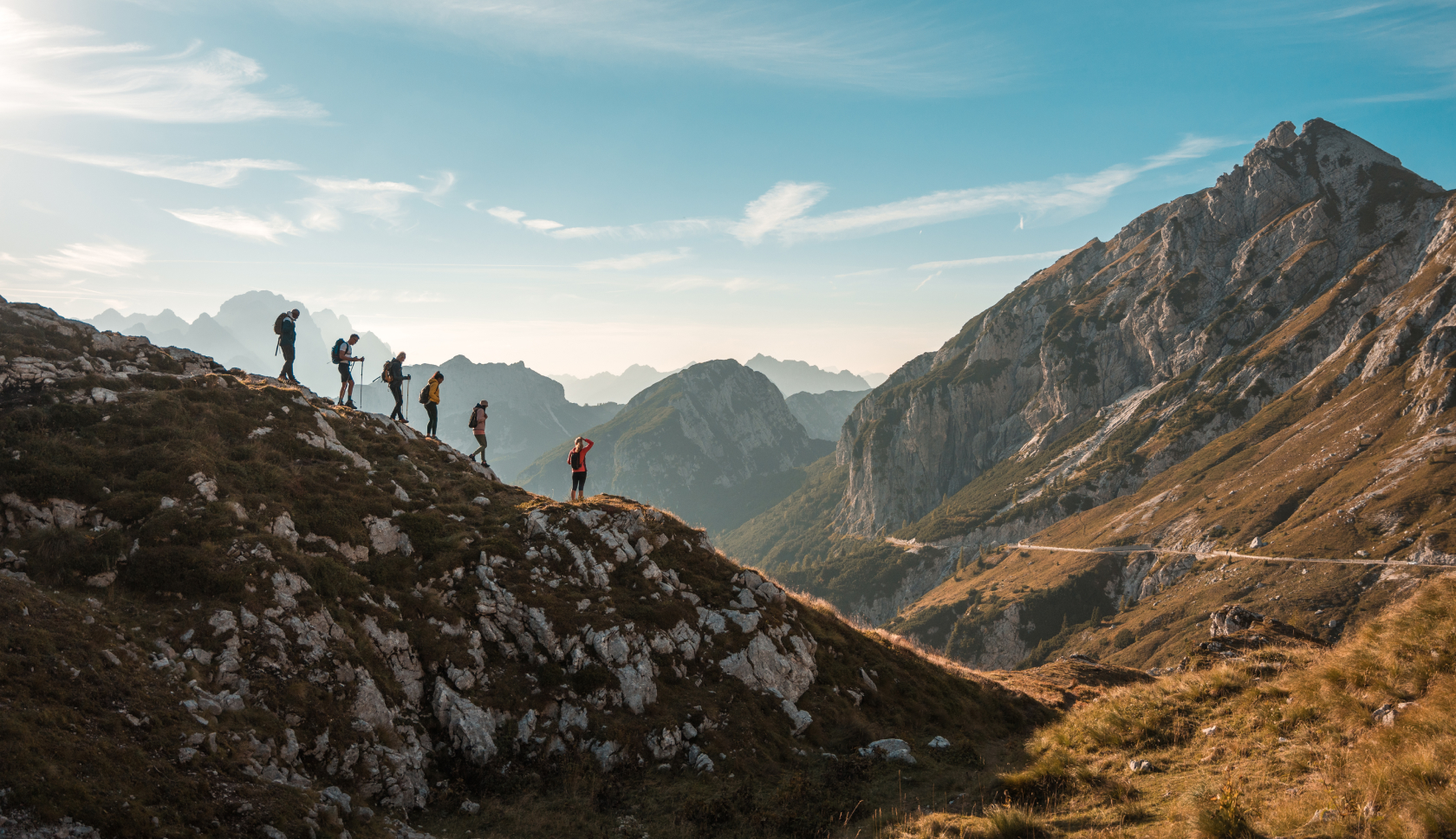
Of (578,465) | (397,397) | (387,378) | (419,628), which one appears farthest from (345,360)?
(419,628)

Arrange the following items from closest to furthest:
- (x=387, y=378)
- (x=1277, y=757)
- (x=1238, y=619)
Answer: (x=1277, y=757) → (x=387, y=378) → (x=1238, y=619)

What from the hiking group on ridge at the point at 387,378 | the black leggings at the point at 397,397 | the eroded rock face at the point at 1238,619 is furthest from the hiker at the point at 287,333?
the eroded rock face at the point at 1238,619

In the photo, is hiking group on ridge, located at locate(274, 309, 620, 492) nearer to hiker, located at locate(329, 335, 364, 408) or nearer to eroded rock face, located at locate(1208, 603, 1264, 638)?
hiker, located at locate(329, 335, 364, 408)

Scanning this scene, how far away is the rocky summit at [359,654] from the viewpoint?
41.8 ft

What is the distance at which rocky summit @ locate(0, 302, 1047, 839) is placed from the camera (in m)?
12.7

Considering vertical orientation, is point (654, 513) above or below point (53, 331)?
below

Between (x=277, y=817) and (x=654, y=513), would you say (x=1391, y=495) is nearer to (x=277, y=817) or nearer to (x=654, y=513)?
(x=654, y=513)

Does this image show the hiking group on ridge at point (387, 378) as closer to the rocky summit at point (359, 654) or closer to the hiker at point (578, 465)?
the hiker at point (578, 465)

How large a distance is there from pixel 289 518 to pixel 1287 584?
24675 cm

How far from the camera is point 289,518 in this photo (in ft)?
70.5

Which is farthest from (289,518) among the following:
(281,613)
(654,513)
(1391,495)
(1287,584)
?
Result: (1391,495)

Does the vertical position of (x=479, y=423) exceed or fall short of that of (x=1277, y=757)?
it exceeds it

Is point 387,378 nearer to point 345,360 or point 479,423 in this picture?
point 345,360

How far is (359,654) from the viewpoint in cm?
1814
